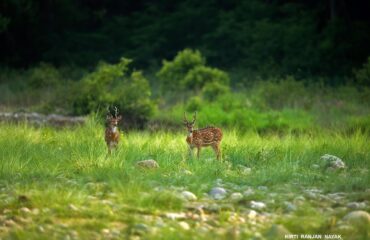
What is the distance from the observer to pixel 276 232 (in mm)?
6809

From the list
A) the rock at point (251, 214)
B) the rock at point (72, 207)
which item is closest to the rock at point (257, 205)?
the rock at point (251, 214)

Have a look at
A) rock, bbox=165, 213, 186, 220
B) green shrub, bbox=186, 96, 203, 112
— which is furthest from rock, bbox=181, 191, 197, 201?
green shrub, bbox=186, 96, 203, 112

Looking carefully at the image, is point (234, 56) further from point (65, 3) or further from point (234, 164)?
point (234, 164)

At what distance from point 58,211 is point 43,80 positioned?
59.5 feet

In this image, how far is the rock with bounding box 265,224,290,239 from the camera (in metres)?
6.76

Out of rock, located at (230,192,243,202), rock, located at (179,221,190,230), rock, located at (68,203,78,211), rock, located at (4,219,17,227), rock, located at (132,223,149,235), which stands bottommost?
rock, located at (230,192,243,202)

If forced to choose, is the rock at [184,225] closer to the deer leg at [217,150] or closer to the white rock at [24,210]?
the white rock at [24,210]

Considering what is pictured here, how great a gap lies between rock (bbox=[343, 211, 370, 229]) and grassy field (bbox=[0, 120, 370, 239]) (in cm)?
2

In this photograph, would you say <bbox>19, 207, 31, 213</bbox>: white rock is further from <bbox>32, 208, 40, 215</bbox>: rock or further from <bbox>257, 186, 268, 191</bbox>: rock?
<bbox>257, 186, 268, 191</bbox>: rock

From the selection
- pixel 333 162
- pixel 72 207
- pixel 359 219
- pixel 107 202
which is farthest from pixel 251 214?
pixel 333 162

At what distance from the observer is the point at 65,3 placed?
35406mm

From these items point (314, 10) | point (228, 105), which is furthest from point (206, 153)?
point (314, 10)

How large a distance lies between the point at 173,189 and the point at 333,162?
9.17 feet

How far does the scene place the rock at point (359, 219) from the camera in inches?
279
